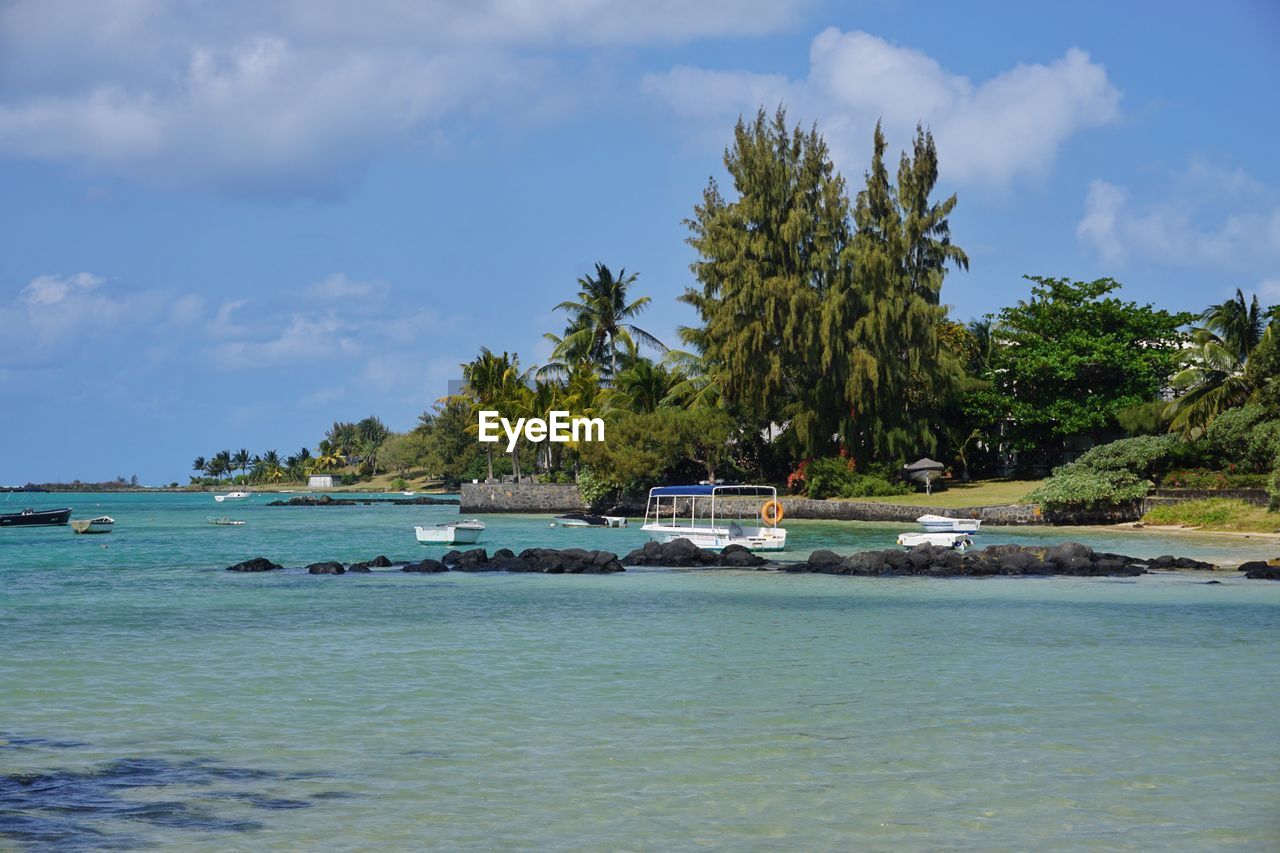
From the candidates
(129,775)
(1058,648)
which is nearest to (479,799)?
(129,775)

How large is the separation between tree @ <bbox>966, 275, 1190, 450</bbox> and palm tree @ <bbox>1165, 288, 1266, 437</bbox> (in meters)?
1.30

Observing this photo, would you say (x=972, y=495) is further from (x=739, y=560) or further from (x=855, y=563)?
(x=855, y=563)

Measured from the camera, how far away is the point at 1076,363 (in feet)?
200

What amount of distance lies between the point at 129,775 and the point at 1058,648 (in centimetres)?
1280

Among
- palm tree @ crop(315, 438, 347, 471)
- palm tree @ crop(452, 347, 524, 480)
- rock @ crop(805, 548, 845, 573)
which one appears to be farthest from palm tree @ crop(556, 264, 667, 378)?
palm tree @ crop(315, 438, 347, 471)

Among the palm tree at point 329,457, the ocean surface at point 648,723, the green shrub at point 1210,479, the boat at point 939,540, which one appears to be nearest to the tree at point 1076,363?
the green shrub at point 1210,479

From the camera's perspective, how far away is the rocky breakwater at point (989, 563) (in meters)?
31.3

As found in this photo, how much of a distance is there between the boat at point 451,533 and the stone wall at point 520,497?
90.8 feet

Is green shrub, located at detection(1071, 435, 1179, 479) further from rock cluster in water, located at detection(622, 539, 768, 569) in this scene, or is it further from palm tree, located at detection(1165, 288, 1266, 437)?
rock cluster in water, located at detection(622, 539, 768, 569)

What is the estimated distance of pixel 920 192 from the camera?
64688mm

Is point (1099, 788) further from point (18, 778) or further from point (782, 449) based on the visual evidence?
point (782, 449)

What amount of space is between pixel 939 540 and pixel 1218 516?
13.8 m

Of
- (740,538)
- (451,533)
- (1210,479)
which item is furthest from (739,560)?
(1210,479)

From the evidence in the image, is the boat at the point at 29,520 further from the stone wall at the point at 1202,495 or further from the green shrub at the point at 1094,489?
the stone wall at the point at 1202,495
